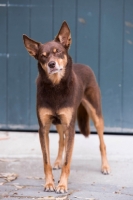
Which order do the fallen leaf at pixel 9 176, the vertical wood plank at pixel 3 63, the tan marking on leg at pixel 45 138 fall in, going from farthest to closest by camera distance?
the vertical wood plank at pixel 3 63 → the fallen leaf at pixel 9 176 → the tan marking on leg at pixel 45 138

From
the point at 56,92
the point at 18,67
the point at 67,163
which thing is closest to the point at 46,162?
the point at 67,163

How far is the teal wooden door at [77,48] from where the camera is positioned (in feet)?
21.0

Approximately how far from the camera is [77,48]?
650 centimetres

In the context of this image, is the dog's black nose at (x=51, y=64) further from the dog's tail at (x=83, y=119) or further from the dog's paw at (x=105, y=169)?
the dog's paw at (x=105, y=169)

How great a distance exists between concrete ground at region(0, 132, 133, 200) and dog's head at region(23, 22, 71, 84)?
39.0 inches

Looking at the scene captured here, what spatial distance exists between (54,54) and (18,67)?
2155 millimetres

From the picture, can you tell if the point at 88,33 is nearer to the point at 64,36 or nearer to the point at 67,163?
the point at 64,36

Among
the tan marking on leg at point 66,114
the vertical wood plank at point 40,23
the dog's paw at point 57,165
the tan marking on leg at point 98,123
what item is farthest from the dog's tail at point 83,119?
the vertical wood plank at point 40,23

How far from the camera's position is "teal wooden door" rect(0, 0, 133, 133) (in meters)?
6.41

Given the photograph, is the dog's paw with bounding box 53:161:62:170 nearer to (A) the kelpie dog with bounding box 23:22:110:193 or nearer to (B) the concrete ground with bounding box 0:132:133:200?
(B) the concrete ground with bounding box 0:132:133:200

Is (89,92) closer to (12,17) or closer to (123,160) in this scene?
(123,160)

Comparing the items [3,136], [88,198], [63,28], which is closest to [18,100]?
[3,136]

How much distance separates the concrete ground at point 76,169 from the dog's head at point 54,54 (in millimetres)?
990

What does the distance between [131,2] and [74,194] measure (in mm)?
2896
